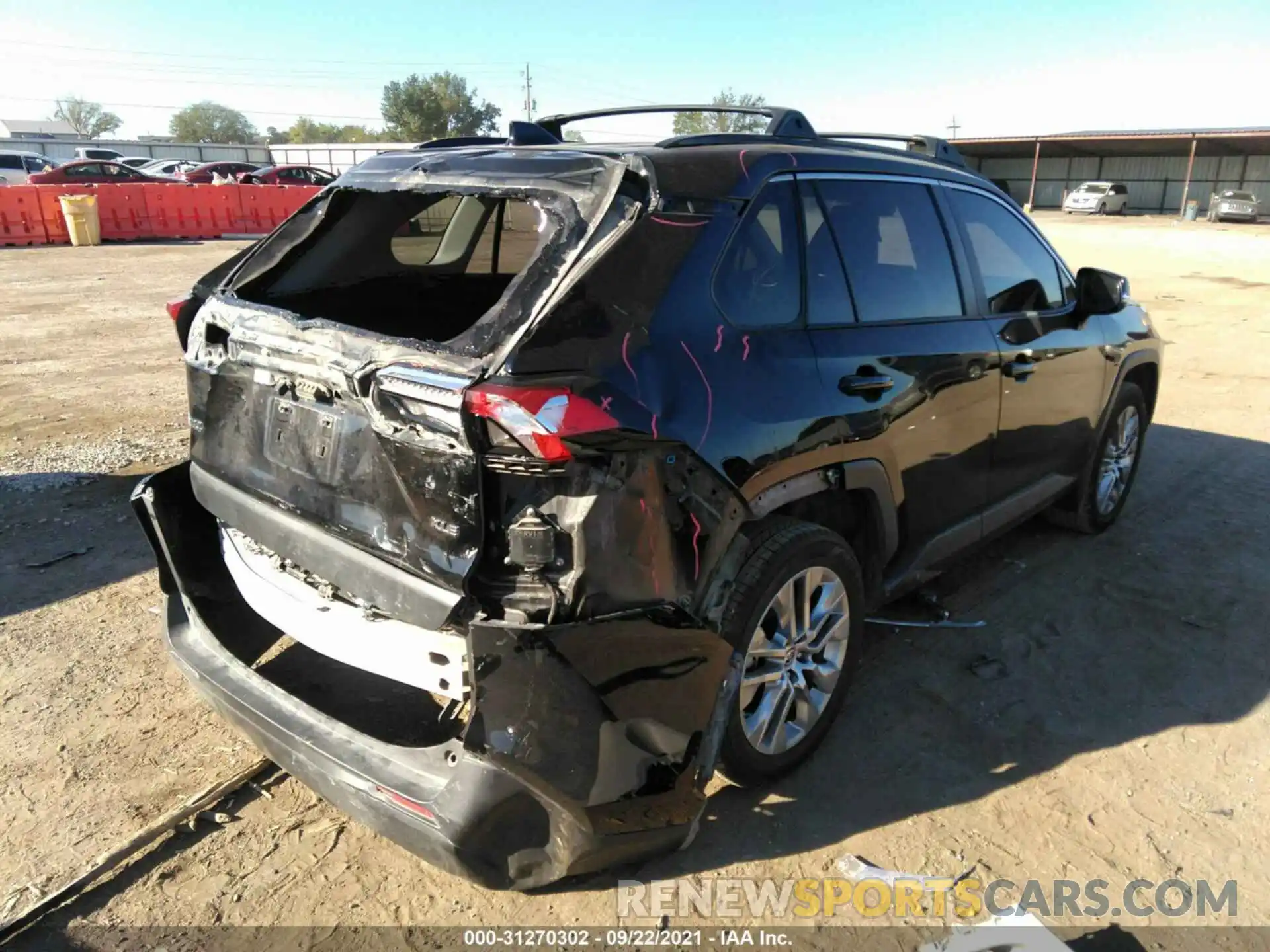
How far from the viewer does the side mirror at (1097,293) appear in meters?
4.39

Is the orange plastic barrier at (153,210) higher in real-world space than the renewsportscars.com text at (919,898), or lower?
higher

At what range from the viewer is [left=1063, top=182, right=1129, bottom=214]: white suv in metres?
42.5

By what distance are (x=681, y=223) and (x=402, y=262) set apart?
1626 mm

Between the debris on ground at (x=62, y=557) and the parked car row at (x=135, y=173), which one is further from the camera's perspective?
the parked car row at (x=135, y=173)

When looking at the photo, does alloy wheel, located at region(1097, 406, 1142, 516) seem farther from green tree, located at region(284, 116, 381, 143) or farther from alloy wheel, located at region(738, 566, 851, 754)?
green tree, located at region(284, 116, 381, 143)

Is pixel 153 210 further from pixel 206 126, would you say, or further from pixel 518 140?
pixel 206 126

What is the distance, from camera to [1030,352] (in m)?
3.88

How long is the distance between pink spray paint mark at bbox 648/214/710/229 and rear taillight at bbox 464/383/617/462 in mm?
662

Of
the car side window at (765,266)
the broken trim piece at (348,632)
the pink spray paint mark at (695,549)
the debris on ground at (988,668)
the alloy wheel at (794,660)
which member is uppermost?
the car side window at (765,266)

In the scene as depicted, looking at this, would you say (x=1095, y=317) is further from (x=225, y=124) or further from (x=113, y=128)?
(x=113, y=128)

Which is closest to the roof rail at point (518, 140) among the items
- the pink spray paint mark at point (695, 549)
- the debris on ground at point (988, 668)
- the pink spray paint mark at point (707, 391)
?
the pink spray paint mark at point (707, 391)

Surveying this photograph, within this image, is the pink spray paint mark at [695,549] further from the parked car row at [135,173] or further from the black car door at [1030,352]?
the parked car row at [135,173]

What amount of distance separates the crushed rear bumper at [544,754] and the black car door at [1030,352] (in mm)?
2043

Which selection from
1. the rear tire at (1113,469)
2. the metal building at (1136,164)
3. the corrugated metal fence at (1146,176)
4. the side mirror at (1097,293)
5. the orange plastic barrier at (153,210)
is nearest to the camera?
the side mirror at (1097,293)
